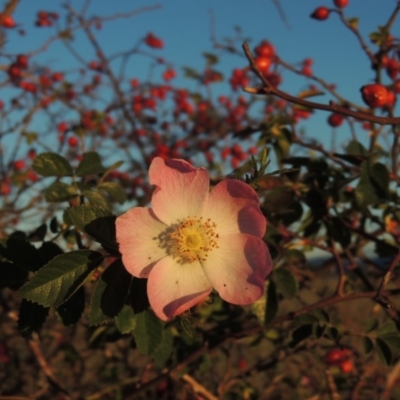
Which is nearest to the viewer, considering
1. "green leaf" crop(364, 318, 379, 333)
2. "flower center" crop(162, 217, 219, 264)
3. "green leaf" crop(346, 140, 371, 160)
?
"flower center" crop(162, 217, 219, 264)

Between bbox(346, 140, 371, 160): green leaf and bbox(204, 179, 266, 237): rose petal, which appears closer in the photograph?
bbox(204, 179, 266, 237): rose petal

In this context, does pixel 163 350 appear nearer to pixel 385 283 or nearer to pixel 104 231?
pixel 104 231

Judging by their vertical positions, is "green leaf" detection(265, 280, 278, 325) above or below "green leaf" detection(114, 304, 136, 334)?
below

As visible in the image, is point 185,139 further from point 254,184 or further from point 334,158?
point 254,184

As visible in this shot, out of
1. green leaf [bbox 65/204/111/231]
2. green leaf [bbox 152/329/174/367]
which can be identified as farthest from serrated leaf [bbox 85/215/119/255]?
green leaf [bbox 152/329/174/367]

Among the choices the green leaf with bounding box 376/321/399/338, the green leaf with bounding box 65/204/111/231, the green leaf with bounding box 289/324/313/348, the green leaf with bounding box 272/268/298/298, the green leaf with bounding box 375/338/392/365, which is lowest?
the green leaf with bounding box 375/338/392/365

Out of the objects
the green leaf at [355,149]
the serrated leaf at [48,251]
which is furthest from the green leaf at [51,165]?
the green leaf at [355,149]

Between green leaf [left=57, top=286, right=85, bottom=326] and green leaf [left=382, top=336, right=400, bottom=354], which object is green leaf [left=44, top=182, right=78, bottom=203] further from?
green leaf [left=382, top=336, right=400, bottom=354]
